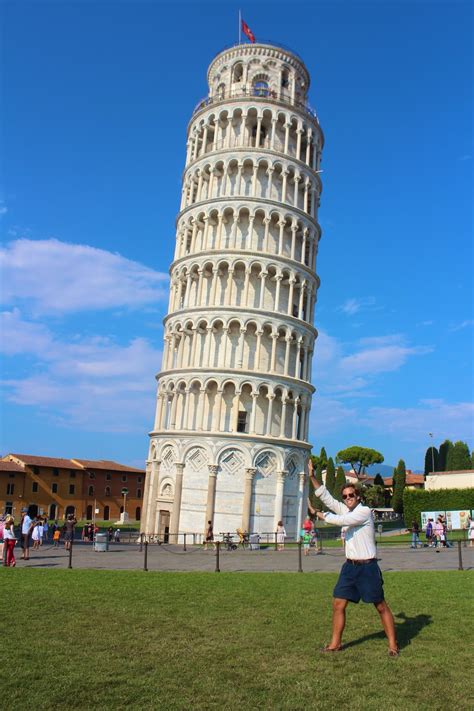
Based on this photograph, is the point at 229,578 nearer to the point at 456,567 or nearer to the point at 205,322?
the point at 456,567

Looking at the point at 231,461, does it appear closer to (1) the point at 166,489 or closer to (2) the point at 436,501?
(1) the point at 166,489

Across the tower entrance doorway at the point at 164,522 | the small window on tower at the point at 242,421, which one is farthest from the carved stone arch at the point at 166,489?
the small window on tower at the point at 242,421

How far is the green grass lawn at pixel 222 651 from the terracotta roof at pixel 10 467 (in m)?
77.9

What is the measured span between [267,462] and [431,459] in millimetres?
49305

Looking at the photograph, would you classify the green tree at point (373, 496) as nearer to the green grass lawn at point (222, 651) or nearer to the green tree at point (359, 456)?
the green tree at point (359, 456)

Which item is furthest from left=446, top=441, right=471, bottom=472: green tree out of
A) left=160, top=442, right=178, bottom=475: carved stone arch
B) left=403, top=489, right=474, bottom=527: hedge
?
left=160, top=442, right=178, bottom=475: carved stone arch

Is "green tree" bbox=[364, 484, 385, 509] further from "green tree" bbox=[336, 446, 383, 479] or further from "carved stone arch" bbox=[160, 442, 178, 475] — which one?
"carved stone arch" bbox=[160, 442, 178, 475]

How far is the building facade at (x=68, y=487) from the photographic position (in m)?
87.8

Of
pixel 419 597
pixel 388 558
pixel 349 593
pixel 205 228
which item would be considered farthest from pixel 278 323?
pixel 349 593

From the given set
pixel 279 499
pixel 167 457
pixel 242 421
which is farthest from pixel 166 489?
pixel 279 499

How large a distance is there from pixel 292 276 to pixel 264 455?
14547 mm

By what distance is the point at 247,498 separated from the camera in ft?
139

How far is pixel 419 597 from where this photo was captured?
13562mm

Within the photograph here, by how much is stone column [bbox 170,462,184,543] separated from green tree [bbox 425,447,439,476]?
163ft
